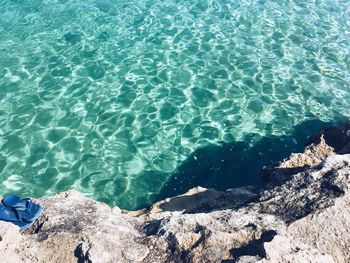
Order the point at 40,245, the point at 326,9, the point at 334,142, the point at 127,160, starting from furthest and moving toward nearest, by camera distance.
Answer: the point at 326,9
the point at 127,160
the point at 334,142
the point at 40,245

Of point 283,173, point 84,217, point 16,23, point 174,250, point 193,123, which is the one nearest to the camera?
point 174,250

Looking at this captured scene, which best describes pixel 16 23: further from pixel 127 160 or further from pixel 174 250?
pixel 174 250

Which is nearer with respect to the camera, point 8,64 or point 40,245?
point 40,245

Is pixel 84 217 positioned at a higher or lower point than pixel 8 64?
higher

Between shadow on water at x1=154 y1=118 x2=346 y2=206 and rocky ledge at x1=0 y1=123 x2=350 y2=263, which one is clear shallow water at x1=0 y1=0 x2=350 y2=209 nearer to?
shadow on water at x1=154 y1=118 x2=346 y2=206

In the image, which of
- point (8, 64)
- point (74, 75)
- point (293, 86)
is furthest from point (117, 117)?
point (293, 86)

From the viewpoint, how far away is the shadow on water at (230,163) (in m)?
7.96

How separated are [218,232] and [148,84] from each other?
674cm

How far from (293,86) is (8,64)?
8023 millimetres

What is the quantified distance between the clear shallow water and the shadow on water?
11cm

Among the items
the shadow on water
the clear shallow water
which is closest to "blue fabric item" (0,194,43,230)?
the clear shallow water

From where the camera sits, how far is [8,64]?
36.1ft

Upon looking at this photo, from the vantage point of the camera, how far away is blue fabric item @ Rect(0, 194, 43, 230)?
4.80 meters

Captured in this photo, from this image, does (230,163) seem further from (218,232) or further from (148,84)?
(218,232)
